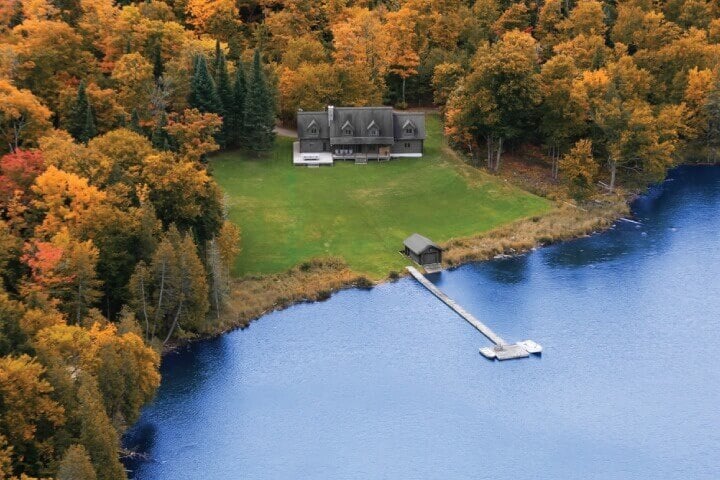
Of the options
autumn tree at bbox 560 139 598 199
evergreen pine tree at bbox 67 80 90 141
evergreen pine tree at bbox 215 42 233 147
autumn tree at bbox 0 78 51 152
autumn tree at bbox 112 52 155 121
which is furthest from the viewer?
evergreen pine tree at bbox 215 42 233 147

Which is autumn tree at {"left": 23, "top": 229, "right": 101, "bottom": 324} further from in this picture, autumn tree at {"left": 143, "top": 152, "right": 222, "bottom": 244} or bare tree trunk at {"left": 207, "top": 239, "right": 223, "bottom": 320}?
bare tree trunk at {"left": 207, "top": 239, "right": 223, "bottom": 320}

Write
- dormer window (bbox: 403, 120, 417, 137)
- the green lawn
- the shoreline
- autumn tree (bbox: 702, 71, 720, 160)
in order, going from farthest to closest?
autumn tree (bbox: 702, 71, 720, 160) → dormer window (bbox: 403, 120, 417, 137) → the green lawn → the shoreline

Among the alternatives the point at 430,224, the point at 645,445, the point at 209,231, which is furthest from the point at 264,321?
the point at 645,445

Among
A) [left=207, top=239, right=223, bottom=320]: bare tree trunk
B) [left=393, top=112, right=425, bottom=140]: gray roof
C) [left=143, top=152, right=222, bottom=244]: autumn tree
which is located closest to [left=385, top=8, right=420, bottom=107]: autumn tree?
[left=393, top=112, right=425, bottom=140]: gray roof

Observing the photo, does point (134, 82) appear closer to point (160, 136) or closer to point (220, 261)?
point (160, 136)

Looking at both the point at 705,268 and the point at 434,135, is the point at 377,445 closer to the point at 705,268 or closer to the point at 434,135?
the point at 705,268

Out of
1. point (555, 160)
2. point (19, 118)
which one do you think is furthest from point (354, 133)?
point (19, 118)
